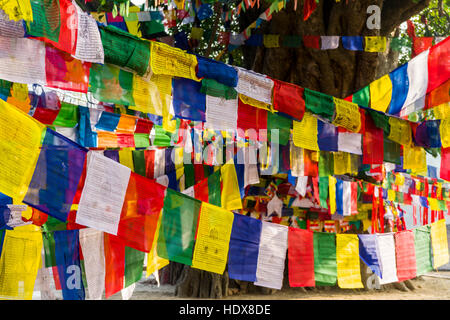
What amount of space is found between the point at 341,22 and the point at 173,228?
23.6 feet

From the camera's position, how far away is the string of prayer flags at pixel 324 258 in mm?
5797

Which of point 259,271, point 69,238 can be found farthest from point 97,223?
point 259,271

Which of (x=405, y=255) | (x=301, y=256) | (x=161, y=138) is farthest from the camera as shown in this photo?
(x=161, y=138)

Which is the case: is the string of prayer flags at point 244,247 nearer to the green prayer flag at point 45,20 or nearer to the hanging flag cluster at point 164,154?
the hanging flag cluster at point 164,154

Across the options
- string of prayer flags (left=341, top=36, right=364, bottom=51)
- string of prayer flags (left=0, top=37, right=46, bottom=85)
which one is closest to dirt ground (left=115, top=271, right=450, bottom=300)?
string of prayer flags (left=341, top=36, right=364, bottom=51)

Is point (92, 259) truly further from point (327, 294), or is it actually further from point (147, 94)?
point (327, 294)

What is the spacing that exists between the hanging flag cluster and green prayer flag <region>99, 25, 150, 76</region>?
1 centimetres

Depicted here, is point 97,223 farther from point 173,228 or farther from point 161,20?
point 161,20

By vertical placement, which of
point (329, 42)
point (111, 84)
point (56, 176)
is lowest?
point (56, 176)

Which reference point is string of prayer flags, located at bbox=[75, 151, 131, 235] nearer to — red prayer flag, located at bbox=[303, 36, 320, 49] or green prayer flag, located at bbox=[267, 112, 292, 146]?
green prayer flag, located at bbox=[267, 112, 292, 146]

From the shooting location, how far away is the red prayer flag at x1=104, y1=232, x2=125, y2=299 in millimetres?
4648

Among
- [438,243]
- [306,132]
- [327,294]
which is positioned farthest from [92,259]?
[327,294]

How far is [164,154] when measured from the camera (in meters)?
6.99

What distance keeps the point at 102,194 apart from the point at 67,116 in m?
2.91
